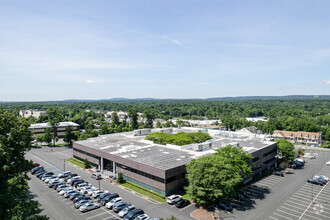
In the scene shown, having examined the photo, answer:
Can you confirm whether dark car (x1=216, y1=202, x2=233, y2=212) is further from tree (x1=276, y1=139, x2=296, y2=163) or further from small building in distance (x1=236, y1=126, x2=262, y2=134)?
small building in distance (x1=236, y1=126, x2=262, y2=134)

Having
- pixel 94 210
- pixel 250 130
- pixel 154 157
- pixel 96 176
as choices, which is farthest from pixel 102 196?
pixel 250 130

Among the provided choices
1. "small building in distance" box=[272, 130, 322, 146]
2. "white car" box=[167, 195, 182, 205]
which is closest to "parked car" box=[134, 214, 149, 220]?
"white car" box=[167, 195, 182, 205]

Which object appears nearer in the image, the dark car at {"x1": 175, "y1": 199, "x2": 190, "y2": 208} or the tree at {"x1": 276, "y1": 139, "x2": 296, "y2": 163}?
the dark car at {"x1": 175, "y1": 199, "x2": 190, "y2": 208}

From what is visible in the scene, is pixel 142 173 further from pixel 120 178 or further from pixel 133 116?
pixel 133 116

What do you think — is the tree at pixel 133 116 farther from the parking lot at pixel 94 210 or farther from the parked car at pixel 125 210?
the parked car at pixel 125 210

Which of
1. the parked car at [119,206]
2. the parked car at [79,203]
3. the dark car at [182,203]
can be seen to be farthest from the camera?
the dark car at [182,203]

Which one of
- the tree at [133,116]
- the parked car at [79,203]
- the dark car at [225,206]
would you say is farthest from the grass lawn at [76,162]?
the tree at [133,116]
